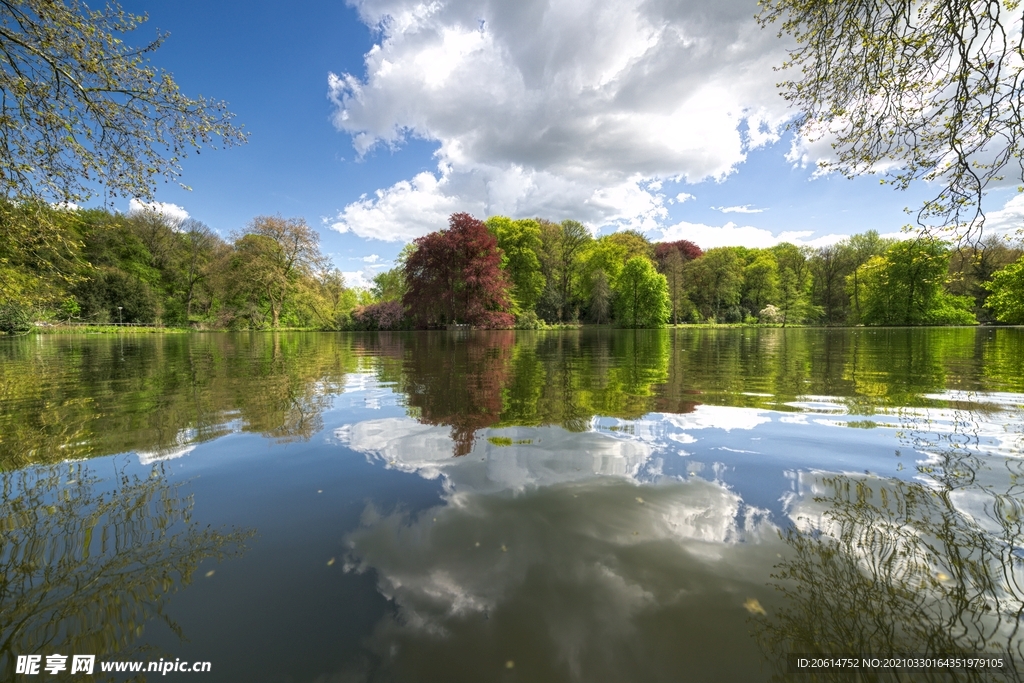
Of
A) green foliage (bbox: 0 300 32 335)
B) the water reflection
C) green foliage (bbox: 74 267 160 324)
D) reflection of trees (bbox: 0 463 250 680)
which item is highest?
green foliage (bbox: 74 267 160 324)

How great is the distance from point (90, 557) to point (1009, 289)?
2360 inches

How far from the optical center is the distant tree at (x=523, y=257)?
2131 inches

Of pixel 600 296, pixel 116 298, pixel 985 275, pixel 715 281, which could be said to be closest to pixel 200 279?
pixel 116 298

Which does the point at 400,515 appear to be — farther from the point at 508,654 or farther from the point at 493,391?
the point at 493,391

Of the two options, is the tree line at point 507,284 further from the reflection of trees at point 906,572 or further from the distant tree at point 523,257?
the reflection of trees at point 906,572

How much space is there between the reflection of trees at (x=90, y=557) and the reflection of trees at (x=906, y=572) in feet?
10.5

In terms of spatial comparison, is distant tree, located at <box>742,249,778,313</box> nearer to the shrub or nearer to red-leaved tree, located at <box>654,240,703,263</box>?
red-leaved tree, located at <box>654,240,703,263</box>

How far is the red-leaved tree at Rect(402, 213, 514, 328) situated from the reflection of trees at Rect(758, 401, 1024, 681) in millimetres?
40871

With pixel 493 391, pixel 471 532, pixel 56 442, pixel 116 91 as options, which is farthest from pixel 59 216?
pixel 471 532

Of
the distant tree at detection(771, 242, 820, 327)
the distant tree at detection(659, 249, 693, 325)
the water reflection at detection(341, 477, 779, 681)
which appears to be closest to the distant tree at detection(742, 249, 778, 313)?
the distant tree at detection(771, 242, 820, 327)

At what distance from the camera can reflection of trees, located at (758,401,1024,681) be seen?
6.40 feet

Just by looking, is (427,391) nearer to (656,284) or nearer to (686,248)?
(656,284)

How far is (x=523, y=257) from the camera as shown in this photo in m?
54.4

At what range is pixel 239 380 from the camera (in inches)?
401
